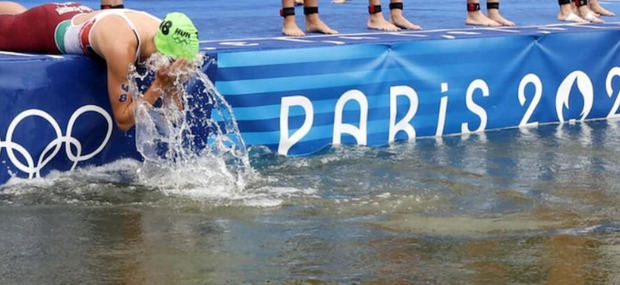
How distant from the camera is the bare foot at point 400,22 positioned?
29.6ft

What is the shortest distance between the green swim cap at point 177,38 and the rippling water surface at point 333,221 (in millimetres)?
772

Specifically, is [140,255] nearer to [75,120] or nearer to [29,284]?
[29,284]

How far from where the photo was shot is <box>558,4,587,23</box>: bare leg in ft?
32.7

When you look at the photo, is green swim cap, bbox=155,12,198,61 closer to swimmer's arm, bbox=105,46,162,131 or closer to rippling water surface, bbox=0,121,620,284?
swimmer's arm, bbox=105,46,162,131

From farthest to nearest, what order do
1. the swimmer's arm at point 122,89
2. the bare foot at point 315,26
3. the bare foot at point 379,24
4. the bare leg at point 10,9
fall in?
the bare foot at point 379,24 → the bare foot at point 315,26 → the bare leg at point 10,9 → the swimmer's arm at point 122,89

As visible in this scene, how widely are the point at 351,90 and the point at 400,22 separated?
197 cm

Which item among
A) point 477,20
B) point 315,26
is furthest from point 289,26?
point 477,20

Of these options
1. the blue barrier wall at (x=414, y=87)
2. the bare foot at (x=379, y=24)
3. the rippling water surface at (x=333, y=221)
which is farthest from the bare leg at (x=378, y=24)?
the rippling water surface at (x=333, y=221)

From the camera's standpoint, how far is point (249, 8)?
11.3 metres

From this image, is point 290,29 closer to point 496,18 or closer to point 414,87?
point 414,87

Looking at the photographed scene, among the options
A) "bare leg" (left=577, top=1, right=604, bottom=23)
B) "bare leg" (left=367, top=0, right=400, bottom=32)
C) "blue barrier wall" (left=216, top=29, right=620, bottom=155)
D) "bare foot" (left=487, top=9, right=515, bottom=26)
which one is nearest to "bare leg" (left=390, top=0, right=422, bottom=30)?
"bare leg" (left=367, top=0, right=400, bottom=32)

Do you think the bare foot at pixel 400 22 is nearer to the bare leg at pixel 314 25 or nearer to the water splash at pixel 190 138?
the bare leg at pixel 314 25

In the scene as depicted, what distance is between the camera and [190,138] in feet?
21.4

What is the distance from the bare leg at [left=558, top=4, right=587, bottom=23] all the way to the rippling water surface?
309cm
